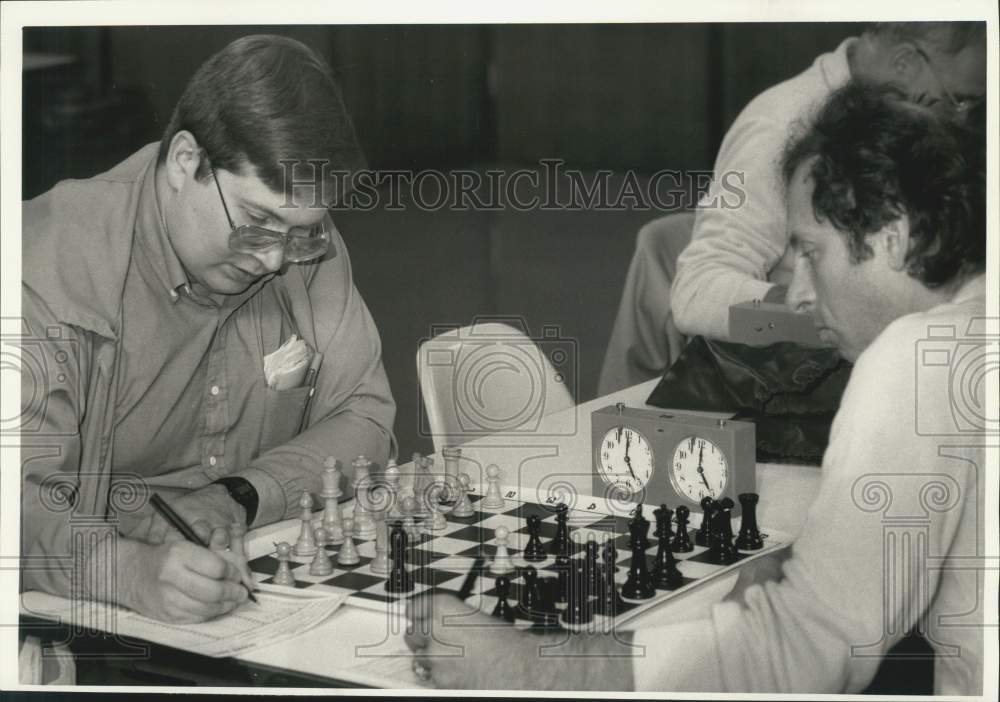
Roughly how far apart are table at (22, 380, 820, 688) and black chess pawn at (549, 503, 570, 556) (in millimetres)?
138

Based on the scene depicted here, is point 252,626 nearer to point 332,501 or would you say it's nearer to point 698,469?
point 332,501

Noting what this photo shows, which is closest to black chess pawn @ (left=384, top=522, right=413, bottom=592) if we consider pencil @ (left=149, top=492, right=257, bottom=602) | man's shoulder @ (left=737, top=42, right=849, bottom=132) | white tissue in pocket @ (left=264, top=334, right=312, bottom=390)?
pencil @ (left=149, top=492, right=257, bottom=602)

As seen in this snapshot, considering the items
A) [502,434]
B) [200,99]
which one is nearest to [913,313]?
[502,434]

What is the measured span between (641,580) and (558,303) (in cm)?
77

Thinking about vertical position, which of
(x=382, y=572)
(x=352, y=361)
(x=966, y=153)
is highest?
(x=966, y=153)

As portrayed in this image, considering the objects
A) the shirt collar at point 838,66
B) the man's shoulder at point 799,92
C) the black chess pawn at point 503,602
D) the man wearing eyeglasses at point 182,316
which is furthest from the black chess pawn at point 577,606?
the shirt collar at point 838,66

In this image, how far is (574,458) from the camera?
332 centimetres

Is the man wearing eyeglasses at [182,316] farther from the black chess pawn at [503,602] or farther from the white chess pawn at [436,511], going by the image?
the black chess pawn at [503,602]

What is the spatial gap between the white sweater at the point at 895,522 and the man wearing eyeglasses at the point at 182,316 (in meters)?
1.17

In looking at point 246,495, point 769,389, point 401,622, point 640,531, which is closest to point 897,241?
point 769,389

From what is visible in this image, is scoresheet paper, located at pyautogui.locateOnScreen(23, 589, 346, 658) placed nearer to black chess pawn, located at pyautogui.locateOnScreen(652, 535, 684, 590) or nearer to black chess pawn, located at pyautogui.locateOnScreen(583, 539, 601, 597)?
black chess pawn, located at pyautogui.locateOnScreen(583, 539, 601, 597)

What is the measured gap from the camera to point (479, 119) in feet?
11.0

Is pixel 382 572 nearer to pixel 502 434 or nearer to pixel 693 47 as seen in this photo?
pixel 502 434

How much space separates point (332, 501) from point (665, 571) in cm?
82
